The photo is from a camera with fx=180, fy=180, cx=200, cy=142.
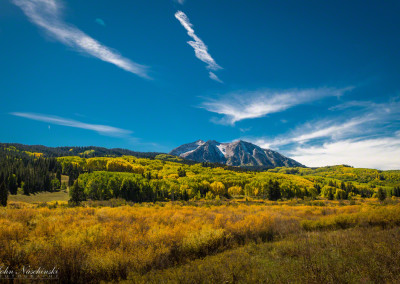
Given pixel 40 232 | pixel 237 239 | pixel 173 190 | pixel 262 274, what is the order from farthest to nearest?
pixel 173 190 → pixel 237 239 → pixel 40 232 → pixel 262 274

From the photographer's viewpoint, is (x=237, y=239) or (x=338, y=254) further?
(x=237, y=239)

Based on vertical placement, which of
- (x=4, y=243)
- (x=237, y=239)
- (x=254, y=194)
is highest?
(x=4, y=243)

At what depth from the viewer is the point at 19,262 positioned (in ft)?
22.0

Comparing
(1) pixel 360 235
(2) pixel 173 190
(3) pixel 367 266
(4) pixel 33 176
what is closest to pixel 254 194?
(2) pixel 173 190

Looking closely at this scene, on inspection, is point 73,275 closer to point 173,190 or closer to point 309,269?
point 309,269

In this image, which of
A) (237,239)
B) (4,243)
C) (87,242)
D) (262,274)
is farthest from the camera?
(237,239)

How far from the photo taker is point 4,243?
7426 mm

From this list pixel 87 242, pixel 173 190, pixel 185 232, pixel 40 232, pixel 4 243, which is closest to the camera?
pixel 4 243

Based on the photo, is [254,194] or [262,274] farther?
[254,194]

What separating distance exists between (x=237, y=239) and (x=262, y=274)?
5.49 metres

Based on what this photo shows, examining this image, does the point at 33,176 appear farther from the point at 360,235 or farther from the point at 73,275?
the point at 360,235

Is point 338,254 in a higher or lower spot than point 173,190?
higher

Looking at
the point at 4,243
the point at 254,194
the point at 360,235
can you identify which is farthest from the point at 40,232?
the point at 254,194

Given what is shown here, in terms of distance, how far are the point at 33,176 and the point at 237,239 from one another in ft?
361
